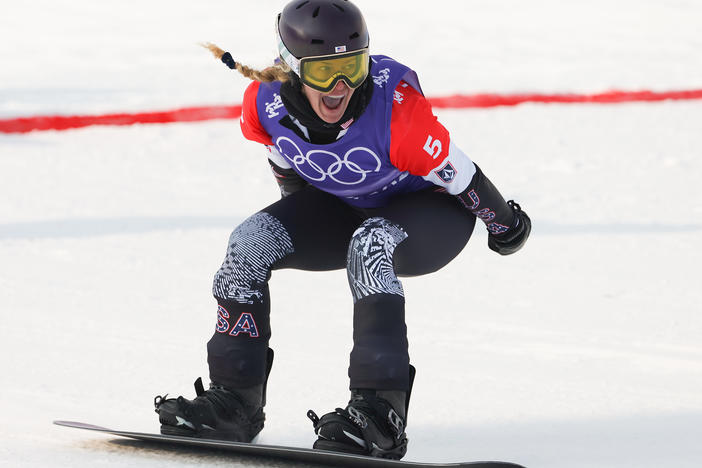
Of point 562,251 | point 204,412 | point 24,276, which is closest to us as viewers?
point 204,412

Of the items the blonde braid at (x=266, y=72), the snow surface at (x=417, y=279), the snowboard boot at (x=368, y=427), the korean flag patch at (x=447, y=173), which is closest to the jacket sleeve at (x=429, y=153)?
the korean flag patch at (x=447, y=173)

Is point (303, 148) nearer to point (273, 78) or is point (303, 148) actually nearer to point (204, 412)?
point (273, 78)

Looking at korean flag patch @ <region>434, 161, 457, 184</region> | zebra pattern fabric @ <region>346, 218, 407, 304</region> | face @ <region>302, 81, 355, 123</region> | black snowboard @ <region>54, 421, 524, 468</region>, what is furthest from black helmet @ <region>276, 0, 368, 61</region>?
black snowboard @ <region>54, 421, 524, 468</region>

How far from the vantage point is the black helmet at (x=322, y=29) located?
9.21ft

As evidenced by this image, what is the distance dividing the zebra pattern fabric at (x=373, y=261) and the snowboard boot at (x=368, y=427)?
276mm

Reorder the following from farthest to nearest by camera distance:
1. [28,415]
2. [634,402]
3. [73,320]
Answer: [73,320]
[634,402]
[28,415]

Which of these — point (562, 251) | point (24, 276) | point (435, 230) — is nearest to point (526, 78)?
point (562, 251)

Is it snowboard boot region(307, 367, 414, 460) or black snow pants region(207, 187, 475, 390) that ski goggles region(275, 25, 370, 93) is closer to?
black snow pants region(207, 187, 475, 390)

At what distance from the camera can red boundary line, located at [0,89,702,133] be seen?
27.7 feet

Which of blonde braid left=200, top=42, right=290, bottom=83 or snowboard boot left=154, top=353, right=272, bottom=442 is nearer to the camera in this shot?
snowboard boot left=154, top=353, right=272, bottom=442

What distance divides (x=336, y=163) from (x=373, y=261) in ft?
1.05

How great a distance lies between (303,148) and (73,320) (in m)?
1.98

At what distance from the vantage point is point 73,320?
14.6 ft

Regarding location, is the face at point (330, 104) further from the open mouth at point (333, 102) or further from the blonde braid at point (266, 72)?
the blonde braid at point (266, 72)
